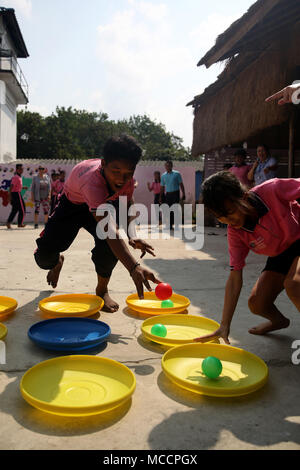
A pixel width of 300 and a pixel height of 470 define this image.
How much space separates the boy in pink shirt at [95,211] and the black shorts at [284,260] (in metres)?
0.81

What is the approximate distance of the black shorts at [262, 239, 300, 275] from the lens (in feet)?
7.79

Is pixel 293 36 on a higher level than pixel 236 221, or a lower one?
higher

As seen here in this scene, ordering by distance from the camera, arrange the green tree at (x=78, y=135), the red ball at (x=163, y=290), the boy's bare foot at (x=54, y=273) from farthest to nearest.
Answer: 1. the green tree at (x=78, y=135)
2. the boy's bare foot at (x=54, y=273)
3. the red ball at (x=163, y=290)

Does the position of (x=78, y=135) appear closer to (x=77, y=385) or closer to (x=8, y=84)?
(x=8, y=84)

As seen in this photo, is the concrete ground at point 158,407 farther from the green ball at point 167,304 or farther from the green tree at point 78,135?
the green tree at point 78,135

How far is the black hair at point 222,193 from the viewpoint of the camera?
2.01 meters

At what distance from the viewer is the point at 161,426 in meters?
1.62

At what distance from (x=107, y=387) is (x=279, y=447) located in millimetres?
861

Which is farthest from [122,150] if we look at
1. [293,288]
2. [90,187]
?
[293,288]

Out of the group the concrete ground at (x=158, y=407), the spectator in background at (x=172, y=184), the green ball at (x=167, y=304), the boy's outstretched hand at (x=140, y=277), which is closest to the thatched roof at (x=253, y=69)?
the spectator in background at (x=172, y=184)

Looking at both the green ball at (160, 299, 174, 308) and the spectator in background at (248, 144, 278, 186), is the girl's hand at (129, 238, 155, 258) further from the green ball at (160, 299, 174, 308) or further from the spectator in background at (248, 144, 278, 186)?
the spectator in background at (248, 144, 278, 186)

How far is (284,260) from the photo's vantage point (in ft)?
8.09
